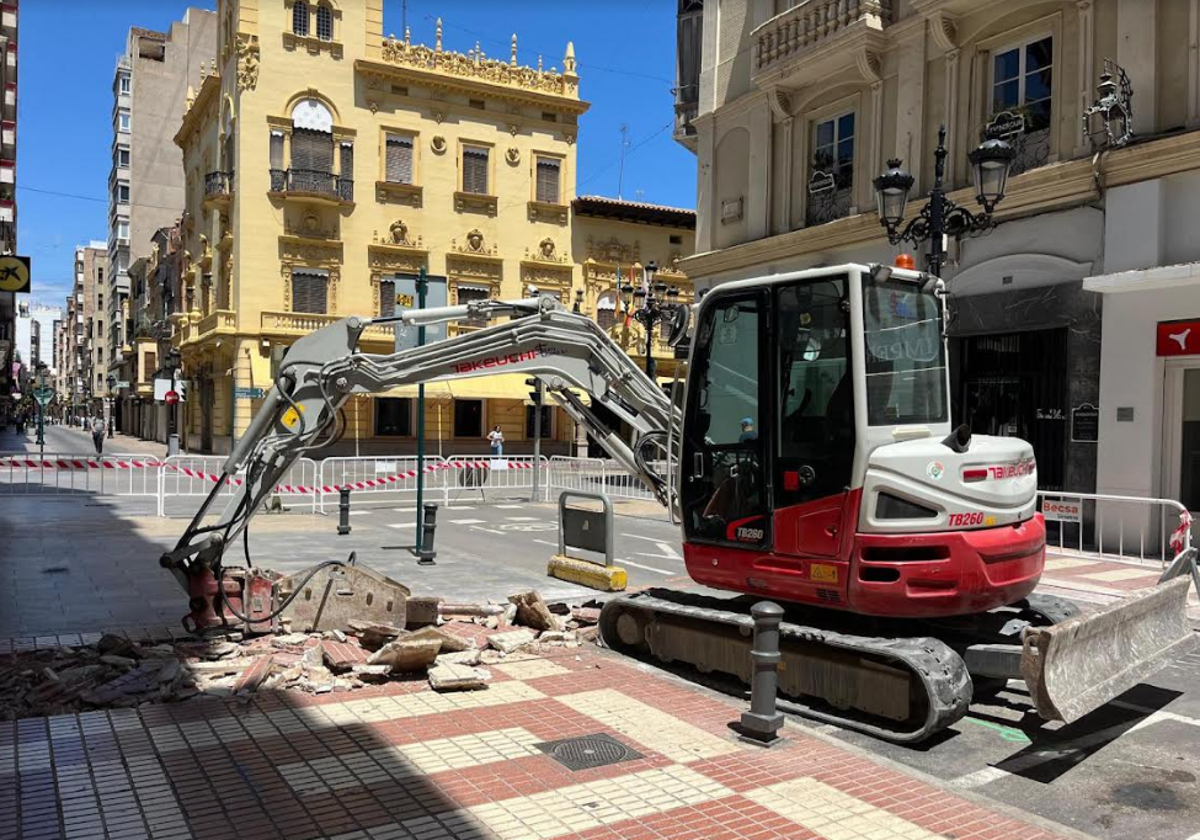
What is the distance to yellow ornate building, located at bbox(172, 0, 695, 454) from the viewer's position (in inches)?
1416

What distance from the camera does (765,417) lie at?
672 centimetres

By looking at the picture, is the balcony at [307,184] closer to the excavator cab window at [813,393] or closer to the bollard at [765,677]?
the excavator cab window at [813,393]

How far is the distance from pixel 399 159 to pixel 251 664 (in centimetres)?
3395

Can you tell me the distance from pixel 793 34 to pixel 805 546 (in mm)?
16178

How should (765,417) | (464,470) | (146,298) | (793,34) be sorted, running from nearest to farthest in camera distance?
(765,417), (793,34), (464,470), (146,298)

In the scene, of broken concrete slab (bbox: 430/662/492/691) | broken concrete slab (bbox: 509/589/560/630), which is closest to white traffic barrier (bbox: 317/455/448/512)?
broken concrete slab (bbox: 509/589/560/630)

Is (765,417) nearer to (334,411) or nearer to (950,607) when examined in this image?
(950,607)

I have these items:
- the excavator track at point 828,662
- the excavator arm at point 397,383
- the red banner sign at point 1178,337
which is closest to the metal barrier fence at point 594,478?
the red banner sign at point 1178,337

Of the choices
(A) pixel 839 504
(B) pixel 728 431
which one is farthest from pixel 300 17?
(A) pixel 839 504

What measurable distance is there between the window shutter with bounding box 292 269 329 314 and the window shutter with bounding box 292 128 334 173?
13.5ft

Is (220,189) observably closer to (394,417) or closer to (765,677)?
(394,417)

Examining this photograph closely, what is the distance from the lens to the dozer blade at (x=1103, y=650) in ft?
18.0

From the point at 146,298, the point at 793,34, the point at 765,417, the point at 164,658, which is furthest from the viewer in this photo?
the point at 146,298

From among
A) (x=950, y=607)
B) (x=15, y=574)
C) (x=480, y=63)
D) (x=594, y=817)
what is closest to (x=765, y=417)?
(x=950, y=607)
